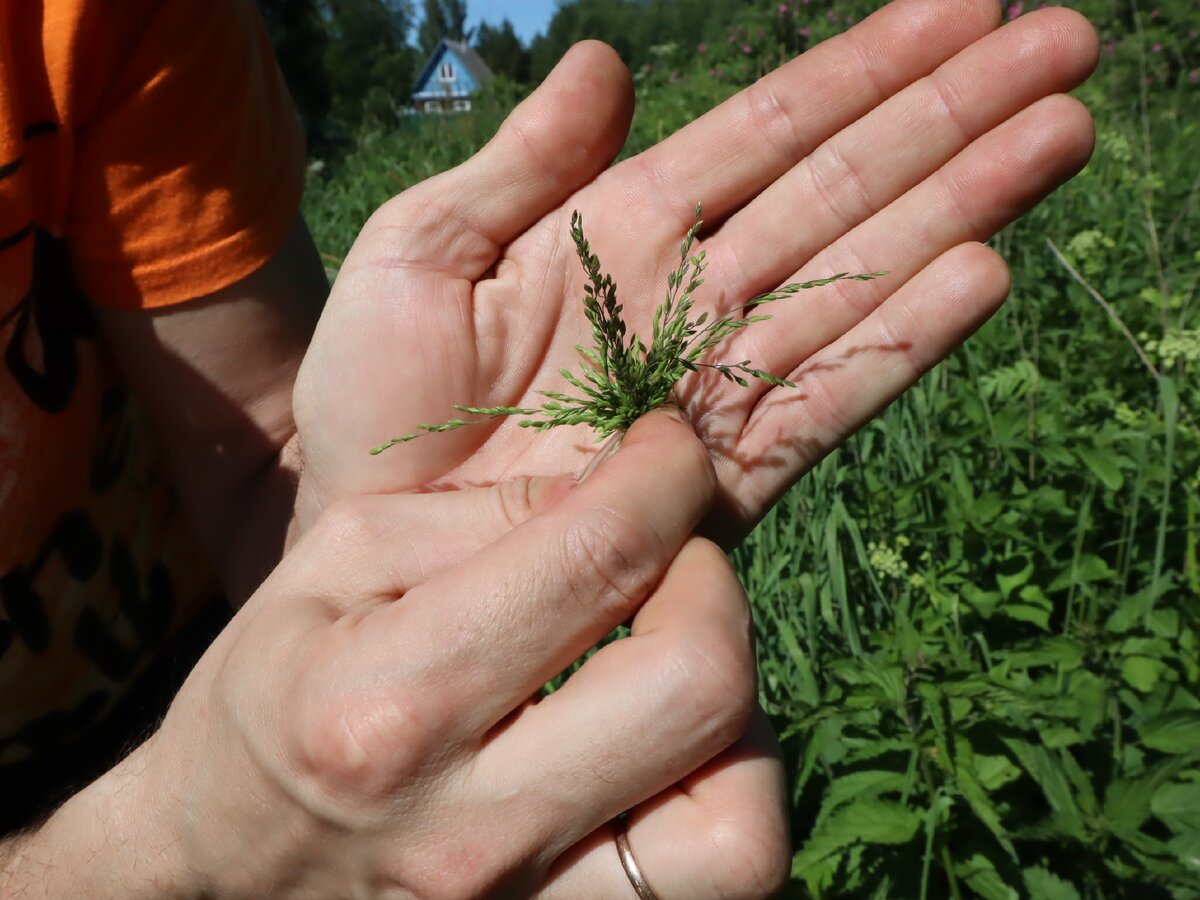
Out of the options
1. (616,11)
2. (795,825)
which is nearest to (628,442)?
(795,825)

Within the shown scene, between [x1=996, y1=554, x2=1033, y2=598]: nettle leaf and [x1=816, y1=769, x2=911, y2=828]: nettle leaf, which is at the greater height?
[x1=816, y1=769, x2=911, y2=828]: nettle leaf

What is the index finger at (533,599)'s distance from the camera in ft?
3.31

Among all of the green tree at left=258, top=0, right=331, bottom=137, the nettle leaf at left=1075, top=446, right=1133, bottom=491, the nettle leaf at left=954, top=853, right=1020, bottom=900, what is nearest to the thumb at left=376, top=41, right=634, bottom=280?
the nettle leaf at left=1075, top=446, right=1133, bottom=491

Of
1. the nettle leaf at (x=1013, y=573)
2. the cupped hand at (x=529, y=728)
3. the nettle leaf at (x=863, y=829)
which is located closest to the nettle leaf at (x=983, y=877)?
the nettle leaf at (x=863, y=829)

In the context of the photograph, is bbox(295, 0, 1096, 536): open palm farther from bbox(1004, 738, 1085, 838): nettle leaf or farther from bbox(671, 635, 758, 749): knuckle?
bbox(1004, 738, 1085, 838): nettle leaf

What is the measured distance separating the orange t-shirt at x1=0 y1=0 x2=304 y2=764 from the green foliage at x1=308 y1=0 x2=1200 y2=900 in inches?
56.3

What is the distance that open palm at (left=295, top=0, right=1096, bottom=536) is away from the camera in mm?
1473

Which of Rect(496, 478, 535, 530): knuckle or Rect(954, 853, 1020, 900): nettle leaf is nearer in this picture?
Rect(496, 478, 535, 530): knuckle

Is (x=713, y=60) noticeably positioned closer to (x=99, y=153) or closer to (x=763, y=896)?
(x=99, y=153)

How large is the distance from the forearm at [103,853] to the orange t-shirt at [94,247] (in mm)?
365

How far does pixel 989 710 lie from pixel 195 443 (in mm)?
1724

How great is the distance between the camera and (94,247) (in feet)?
5.65

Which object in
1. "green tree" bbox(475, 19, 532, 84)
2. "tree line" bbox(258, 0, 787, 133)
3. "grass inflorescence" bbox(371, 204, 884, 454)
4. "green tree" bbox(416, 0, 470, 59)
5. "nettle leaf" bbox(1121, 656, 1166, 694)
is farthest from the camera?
"green tree" bbox(416, 0, 470, 59)

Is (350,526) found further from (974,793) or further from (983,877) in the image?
(983,877)
